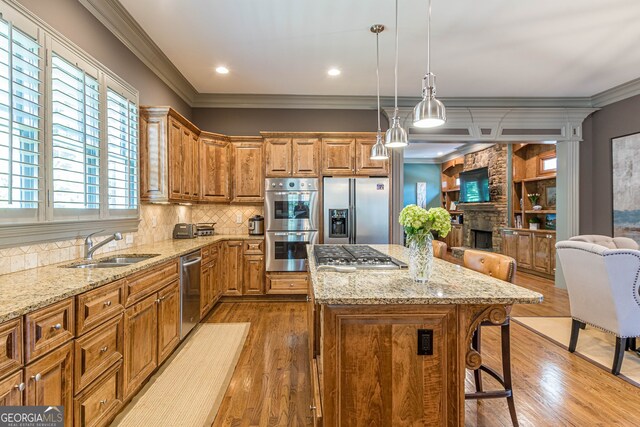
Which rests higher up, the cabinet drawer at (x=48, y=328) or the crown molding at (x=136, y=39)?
the crown molding at (x=136, y=39)

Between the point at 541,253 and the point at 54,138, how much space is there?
280 inches

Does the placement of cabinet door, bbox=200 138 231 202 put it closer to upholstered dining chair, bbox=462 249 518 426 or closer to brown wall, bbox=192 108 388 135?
brown wall, bbox=192 108 388 135

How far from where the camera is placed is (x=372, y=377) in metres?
1.51

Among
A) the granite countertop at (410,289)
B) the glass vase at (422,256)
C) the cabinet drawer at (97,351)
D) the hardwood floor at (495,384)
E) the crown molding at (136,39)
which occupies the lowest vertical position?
the hardwood floor at (495,384)

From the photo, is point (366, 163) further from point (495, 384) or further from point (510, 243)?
point (510, 243)

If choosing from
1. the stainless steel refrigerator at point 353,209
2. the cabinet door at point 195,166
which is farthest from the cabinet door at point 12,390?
the stainless steel refrigerator at point 353,209

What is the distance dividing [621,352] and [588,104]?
414 centimetres

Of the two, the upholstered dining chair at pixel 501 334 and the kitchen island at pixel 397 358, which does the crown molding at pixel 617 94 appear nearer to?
the upholstered dining chair at pixel 501 334

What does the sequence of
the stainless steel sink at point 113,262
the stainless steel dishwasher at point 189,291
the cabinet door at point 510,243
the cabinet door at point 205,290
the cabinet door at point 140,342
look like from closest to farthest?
the cabinet door at point 140,342 < the stainless steel sink at point 113,262 < the stainless steel dishwasher at point 189,291 < the cabinet door at point 205,290 < the cabinet door at point 510,243

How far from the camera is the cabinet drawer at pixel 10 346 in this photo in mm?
1167

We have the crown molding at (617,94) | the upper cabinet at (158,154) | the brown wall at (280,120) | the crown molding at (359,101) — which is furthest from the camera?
the brown wall at (280,120)

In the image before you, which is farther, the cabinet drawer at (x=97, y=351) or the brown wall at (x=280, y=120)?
→ the brown wall at (x=280, y=120)

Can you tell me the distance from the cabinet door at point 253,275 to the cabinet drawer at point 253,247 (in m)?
0.06

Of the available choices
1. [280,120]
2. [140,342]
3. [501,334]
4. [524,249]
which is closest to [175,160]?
[280,120]
